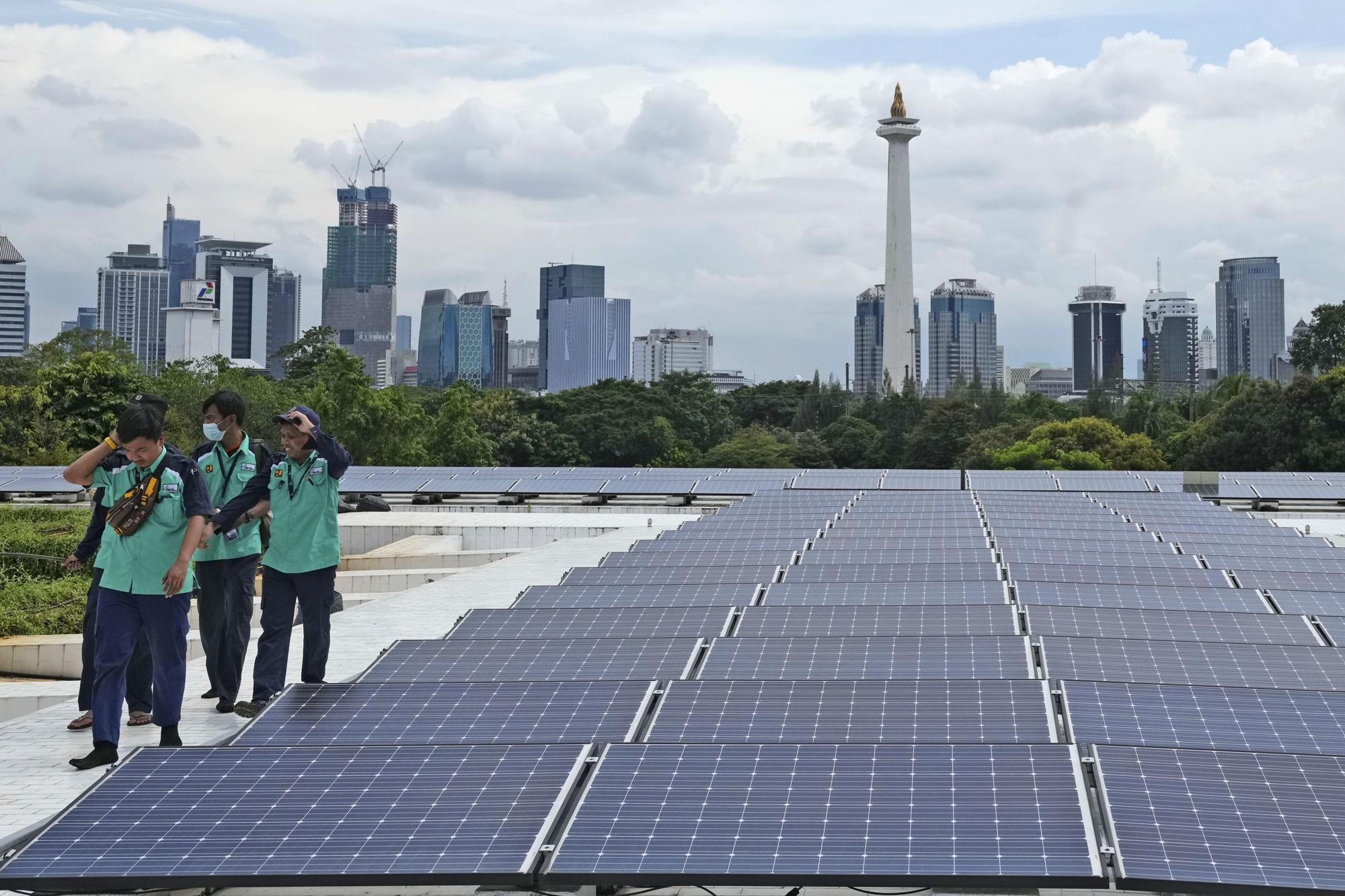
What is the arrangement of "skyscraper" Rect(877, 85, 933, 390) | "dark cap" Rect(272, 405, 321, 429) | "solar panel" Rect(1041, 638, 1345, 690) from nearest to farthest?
1. "solar panel" Rect(1041, 638, 1345, 690)
2. "dark cap" Rect(272, 405, 321, 429)
3. "skyscraper" Rect(877, 85, 933, 390)

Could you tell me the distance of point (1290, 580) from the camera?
13.2 metres

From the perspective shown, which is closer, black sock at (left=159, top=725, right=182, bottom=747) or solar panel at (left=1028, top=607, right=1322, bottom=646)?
black sock at (left=159, top=725, right=182, bottom=747)

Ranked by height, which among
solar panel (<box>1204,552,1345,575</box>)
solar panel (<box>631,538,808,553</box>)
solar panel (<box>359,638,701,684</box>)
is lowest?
solar panel (<box>359,638,701,684</box>)

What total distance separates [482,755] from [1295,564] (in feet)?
38.1

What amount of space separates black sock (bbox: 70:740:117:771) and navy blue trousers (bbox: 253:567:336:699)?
138 cm

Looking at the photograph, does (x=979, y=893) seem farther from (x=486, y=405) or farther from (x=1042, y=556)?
(x=486, y=405)

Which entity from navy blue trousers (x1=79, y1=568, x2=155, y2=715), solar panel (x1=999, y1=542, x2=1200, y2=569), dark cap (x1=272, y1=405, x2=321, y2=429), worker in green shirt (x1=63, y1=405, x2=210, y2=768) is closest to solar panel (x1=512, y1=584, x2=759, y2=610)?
dark cap (x1=272, y1=405, x2=321, y2=429)

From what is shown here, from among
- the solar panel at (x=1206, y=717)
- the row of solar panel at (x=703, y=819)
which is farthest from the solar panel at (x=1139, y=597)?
the row of solar panel at (x=703, y=819)

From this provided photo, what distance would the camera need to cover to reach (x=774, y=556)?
15273 mm

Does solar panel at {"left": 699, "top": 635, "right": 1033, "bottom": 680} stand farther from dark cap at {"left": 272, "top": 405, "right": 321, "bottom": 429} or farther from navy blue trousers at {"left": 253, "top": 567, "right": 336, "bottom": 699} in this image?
dark cap at {"left": 272, "top": 405, "right": 321, "bottom": 429}

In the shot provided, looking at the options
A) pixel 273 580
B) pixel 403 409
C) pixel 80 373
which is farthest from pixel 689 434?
pixel 273 580

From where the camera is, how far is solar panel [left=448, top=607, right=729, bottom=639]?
32.8ft

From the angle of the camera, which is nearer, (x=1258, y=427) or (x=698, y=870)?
(x=698, y=870)

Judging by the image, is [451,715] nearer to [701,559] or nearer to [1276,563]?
[701,559]
